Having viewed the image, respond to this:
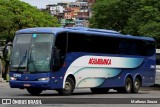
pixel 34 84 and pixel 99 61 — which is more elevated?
pixel 99 61

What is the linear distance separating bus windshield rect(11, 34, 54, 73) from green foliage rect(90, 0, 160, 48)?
68.1 feet

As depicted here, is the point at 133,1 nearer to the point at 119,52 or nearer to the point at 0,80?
the point at 0,80

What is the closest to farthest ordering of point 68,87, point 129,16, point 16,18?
point 68,87, point 129,16, point 16,18

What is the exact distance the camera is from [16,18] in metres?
59.1

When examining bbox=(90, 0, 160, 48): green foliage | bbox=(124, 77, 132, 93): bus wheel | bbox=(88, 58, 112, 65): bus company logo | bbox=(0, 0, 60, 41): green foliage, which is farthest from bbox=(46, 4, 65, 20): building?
bbox=(88, 58, 112, 65): bus company logo

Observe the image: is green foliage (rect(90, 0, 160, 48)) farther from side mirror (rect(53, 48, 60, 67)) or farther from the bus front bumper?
the bus front bumper

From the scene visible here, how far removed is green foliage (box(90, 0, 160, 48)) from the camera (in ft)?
145

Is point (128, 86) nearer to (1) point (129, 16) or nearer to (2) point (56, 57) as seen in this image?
(2) point (56, 57)

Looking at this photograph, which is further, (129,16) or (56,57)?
(129,16)

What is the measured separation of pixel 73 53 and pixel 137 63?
6622 mm

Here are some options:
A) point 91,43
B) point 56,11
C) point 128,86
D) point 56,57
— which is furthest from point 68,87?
point 56,11

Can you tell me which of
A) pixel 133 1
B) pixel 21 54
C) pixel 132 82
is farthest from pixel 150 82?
pixel 133 1

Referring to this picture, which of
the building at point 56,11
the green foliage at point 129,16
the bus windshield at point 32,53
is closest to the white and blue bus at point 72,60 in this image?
the bus windshield at point 32,53

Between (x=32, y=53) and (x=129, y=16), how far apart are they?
32343 millimetres
